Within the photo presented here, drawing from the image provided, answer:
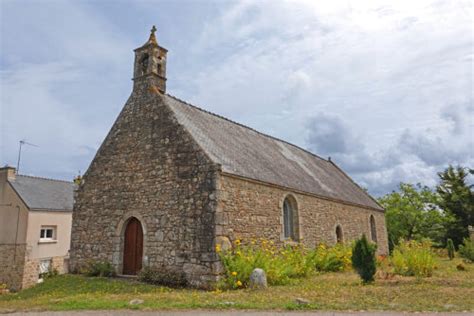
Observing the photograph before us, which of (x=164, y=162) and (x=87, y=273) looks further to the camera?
(x=87, y=273)

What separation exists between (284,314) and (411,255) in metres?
7.32

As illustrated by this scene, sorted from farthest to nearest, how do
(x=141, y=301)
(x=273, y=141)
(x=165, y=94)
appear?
(x=273, y=141) < (x=165, y=94) < (x=141, y=301)

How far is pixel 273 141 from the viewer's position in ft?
68.9

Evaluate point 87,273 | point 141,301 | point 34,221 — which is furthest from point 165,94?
point 34,221

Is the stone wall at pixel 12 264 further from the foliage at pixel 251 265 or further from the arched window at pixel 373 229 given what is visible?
the arched window at pixel 373 229

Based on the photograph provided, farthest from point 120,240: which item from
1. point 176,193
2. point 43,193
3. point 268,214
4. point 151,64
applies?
point 43,193

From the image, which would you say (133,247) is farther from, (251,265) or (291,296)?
(291,296)

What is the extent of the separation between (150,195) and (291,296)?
6.18 metres

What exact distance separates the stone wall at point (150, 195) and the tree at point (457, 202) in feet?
83.4

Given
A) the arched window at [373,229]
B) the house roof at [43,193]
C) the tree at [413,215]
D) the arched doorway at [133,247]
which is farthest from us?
the tree at [413,215]

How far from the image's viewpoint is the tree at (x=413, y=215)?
114 ft

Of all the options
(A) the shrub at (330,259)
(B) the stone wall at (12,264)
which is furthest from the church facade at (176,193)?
(B) the stone wall at (12,264)

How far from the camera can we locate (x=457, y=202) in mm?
29156

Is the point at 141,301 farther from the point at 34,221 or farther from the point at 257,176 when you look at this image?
the point at 34,221
